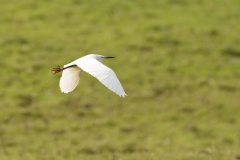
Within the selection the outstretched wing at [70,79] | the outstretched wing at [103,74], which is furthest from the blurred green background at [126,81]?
the outstretched wing at [103,74]

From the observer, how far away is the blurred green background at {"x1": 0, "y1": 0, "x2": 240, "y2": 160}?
13398 millimetres

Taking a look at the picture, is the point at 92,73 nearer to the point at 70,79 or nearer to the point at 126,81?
the point at 70,79

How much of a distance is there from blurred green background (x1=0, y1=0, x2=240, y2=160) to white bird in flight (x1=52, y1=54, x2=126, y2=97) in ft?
9.87

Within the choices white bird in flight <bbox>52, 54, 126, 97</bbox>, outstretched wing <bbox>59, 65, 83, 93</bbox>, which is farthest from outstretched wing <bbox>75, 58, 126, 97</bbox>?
outstretched wing <bbox>59, 65, 83, 93</bbox>

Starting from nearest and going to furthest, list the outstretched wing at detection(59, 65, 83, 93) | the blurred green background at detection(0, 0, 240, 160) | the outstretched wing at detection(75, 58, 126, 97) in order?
the outstretched wing at detection(75, 58, 126, 97), the outstretched wing at detection(59, 65, 83, 93), the blurred green background at detection(0, 0, 240, 160)

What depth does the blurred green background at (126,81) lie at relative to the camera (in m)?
13.4

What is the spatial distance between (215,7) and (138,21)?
365 cm

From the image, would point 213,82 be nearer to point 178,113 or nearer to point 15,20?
point 178,113

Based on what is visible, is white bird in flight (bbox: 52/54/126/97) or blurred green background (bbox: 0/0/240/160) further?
blurred green background (bbox: 0/0/240/160)

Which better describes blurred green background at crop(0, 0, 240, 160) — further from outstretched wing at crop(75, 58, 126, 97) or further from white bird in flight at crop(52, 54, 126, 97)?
outstretched wing at crop(75, 58, 126, 97)

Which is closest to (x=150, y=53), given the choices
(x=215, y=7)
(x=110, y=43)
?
(x=110, y=43)

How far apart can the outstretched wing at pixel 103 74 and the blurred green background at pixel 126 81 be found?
13.4 feet

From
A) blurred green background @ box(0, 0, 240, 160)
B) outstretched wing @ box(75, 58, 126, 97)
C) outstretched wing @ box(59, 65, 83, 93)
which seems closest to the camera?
outstretched wing @ box(75, 58, 126, 97)

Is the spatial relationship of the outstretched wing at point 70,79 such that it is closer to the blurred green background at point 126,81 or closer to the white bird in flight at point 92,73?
the white bird in flight at point 92,73
